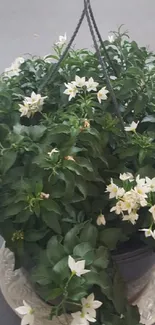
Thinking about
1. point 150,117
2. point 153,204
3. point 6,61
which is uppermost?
point 6,61

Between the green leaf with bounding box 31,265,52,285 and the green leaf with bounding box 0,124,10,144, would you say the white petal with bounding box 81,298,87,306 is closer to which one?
the green leaf with bounding box 31,265,52,285

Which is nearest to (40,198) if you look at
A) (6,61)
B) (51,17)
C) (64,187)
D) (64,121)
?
(64,187)

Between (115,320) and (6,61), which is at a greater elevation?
(6,61)

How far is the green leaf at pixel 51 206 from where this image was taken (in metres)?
0.78

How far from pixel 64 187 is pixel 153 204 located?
5.9 inches

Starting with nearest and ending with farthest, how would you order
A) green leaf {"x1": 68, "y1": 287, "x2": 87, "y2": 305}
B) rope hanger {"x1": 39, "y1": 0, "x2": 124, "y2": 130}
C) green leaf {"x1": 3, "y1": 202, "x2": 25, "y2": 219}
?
1. green leaf {"x1": 68, "y1": 287, "x2": 87, "y2": 305}
2. green leaf {"x1": 3, "y1": 202, "x2": 25, "y2": 219}
3. rope hanger {"x1": 39, "y1": 0, "x2": 124, "y2": 130}

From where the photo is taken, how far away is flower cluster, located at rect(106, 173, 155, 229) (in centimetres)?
81

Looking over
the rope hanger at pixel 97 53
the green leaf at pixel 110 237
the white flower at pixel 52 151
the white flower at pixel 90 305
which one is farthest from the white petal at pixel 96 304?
the rope hanger at pixel 97 53

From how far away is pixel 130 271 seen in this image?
981mm

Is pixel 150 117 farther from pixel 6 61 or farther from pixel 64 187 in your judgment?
pixel 6 61

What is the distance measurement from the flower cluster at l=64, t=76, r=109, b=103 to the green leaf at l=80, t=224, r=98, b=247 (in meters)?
0.27

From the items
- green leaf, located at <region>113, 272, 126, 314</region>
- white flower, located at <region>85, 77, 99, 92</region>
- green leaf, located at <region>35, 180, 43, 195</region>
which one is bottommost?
green leaf, located at <region>113, 272, 126, 314</region>

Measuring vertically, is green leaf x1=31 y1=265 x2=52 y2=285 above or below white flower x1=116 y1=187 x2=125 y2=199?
below

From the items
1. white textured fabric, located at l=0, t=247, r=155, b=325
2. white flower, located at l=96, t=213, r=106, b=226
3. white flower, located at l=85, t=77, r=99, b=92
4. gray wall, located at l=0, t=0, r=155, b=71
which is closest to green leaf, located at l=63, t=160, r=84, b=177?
white flower, located at l=96, t=213, r=106, b=226
